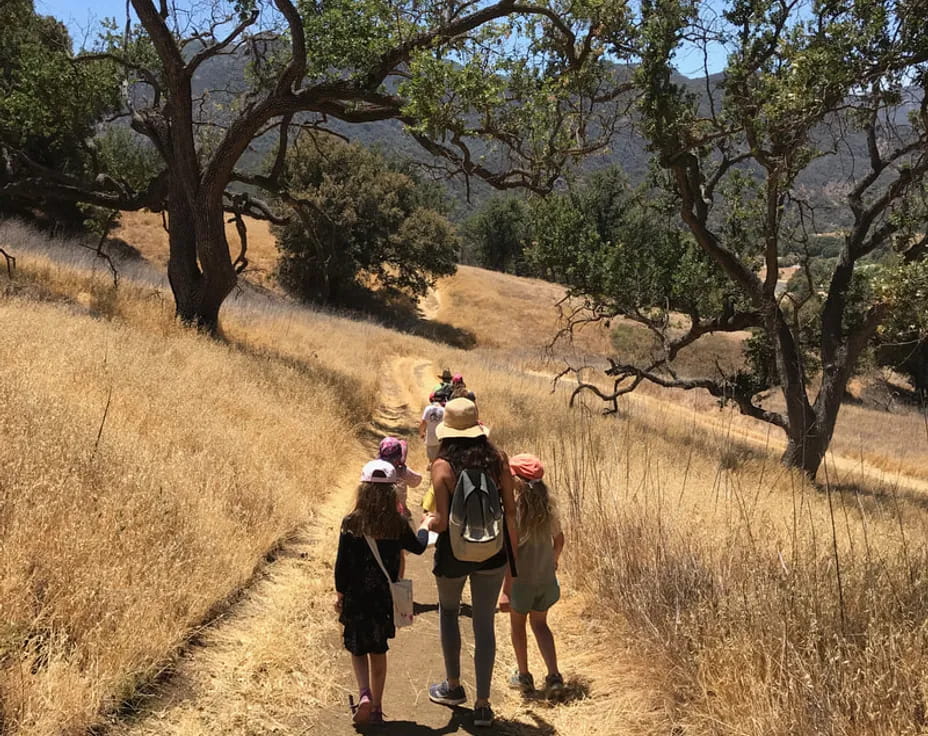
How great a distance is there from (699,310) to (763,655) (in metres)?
12.2

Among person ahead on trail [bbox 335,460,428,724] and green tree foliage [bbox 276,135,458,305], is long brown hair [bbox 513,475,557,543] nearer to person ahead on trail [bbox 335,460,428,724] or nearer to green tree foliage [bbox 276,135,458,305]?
person ahead on trail [bbox 335,460,428,724]

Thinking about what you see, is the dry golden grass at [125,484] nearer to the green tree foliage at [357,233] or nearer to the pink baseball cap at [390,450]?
the pink baseball cap at [390,450]

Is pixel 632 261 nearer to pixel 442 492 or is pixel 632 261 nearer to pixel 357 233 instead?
pixel 442 492

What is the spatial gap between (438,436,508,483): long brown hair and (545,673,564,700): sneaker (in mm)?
1459

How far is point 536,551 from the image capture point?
420cm

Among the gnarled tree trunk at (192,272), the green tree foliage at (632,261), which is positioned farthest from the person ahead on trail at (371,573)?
the green tree foliage at (632,261)

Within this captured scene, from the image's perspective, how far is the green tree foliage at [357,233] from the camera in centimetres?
3775

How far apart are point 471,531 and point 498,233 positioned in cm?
7113

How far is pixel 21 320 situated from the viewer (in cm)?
889

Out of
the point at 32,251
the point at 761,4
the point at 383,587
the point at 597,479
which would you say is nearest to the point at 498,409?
the point at 597,479

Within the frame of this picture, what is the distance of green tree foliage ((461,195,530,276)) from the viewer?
70812 millimetres

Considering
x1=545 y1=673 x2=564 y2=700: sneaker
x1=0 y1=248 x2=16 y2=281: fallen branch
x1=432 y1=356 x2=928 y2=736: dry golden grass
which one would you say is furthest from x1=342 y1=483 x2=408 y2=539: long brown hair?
x1=0 y1=248 x2=16 y2=281: fallen branch

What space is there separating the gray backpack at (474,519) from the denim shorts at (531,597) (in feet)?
1.94

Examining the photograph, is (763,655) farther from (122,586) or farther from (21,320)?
(21,320)
